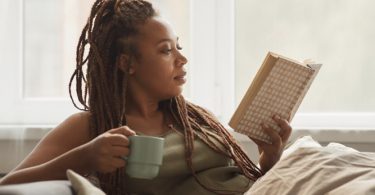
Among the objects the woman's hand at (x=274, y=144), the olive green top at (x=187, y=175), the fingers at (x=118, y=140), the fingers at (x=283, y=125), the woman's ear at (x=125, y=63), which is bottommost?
the olive green top at (x=187, y=175)

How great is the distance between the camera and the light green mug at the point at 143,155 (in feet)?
4.09

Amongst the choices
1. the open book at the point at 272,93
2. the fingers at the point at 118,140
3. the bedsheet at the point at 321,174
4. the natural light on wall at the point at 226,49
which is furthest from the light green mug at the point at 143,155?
the natural light on wall at the point at 226,49

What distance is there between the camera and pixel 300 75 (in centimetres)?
158

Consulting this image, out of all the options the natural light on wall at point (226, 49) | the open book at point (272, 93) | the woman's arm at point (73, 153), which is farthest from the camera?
the natural light on wall at point (226, 49)

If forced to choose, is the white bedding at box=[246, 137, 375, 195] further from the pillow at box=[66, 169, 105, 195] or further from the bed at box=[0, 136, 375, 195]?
the pillow at box=[66, 169, 105, 195]

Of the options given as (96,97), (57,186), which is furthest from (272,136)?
(57,186)

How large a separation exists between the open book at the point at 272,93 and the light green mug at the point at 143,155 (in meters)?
0.39

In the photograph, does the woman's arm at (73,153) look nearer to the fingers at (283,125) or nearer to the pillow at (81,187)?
the pillow at (81,187)

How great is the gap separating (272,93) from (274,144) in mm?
142

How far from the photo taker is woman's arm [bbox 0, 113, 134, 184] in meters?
1.30

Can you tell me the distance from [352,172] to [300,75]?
0.35 meters

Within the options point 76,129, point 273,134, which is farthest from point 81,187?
point 273,134

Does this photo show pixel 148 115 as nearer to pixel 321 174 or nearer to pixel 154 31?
pixel 154 31

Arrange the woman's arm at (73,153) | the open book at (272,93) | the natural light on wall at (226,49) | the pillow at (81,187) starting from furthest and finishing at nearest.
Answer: the natural light on wall at (226,49) → the open book at (272,93) → the woman's arm at (73,153) → the pillow at (81,187)
